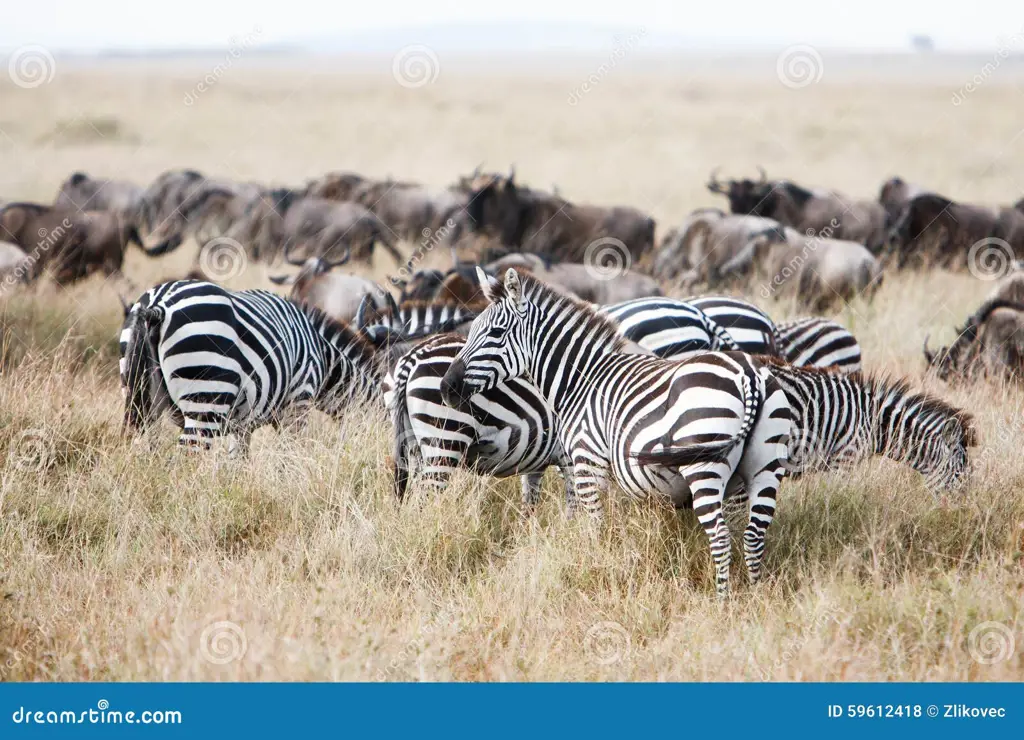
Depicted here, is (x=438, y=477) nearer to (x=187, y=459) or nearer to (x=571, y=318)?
(x=571, y=318)

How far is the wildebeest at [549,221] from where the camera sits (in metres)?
17.4

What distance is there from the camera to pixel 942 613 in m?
4.52

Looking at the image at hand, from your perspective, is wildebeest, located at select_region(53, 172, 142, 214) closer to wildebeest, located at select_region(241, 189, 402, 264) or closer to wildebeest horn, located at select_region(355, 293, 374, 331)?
wildebeest, located at select_region(241, 189, 402, 264)

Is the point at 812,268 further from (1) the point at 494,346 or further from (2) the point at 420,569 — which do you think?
(2) the point at 420,569

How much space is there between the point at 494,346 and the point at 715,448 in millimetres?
1379

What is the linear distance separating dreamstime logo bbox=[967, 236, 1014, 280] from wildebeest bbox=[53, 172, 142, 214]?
50.3 ft

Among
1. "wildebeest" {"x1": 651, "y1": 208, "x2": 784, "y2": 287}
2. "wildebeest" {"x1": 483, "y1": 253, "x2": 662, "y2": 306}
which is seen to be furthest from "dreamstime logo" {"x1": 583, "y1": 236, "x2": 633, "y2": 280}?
"wildebeest" {"x1": 483, "y1": 253, "x2": 662, "y2": 306}

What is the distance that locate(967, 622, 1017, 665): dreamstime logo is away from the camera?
4281mm

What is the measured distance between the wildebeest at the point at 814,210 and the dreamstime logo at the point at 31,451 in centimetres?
1330

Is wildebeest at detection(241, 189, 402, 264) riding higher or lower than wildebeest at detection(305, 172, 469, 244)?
lower

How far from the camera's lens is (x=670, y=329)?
6.85 m

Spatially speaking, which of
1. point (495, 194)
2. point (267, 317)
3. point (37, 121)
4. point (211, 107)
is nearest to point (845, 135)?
point (495, 194)

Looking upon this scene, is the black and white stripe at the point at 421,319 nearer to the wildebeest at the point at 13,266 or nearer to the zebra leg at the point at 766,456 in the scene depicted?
the zebra leg at the point at 766,456

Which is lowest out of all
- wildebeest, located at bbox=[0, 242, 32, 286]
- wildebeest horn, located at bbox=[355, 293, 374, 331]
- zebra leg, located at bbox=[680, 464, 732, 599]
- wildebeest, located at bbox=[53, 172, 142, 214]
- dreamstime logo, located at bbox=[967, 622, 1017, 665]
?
dreamstime logo, located at bbox=[967, 622, 1017, 665]
